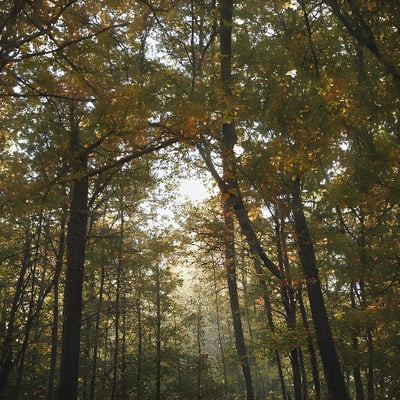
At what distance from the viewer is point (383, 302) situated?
7.96 meters

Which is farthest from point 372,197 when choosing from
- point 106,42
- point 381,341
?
point 106,42

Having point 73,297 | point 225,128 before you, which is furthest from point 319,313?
point 73,297

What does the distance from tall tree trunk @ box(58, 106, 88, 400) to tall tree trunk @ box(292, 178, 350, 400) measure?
196 inches

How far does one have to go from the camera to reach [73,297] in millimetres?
7270

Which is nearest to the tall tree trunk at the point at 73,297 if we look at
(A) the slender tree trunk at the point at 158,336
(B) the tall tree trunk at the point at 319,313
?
(B) the tall tree trunk at the point at 319,313

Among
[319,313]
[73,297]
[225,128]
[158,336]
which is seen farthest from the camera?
[158,336]

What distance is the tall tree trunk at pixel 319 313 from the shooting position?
722 centimetres

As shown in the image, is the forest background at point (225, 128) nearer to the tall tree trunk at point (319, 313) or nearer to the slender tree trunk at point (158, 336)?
the tall tree trunk at point (319, 313)

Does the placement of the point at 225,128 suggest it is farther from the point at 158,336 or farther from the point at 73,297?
the point at 158,336

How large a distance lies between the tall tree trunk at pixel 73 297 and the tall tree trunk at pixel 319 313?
4.97 m

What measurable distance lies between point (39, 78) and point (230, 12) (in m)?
5.03

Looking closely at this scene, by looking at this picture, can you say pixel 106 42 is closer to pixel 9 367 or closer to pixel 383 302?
pixel 9 367

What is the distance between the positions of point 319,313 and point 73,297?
5439 millimetres

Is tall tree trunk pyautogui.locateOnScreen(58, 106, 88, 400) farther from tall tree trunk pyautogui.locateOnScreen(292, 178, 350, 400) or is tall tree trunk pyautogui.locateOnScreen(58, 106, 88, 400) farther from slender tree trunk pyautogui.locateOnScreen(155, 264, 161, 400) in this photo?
slender tree trunk pyautogui.locateOnScreen(155, 264, 161, 400)
